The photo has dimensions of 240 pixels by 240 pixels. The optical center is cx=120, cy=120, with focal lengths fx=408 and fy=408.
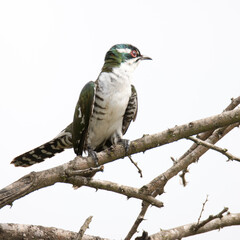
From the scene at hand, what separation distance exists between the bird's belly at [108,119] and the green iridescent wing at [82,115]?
0.17 meters

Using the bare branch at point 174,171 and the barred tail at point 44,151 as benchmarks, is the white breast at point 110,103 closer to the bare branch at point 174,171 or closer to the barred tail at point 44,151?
the barred tail at point 44,151

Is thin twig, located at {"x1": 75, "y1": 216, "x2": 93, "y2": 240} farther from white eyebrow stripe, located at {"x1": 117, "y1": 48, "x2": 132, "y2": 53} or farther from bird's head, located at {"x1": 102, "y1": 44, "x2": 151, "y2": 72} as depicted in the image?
white eyebrow stripe, located at {"x1": 117, "y1": 48, "x2": 132, "y2": 53}

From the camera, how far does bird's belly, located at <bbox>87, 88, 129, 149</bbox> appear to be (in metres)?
4.57

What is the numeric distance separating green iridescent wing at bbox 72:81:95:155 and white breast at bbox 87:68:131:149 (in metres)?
0.13

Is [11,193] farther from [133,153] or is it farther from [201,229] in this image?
[201,229]

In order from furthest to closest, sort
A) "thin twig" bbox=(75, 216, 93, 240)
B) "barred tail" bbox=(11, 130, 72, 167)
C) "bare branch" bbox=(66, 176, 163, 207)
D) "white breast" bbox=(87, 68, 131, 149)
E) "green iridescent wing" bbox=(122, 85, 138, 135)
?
1. "barred tail" bbox=(11, 130, 72, 167)
2. "green iridescent wing" bbox=(122, 85, 138, 135)
3. "white breast" bbox=(87, 68, 131, 149)
4. "bare branch" bbox=(66, 176, 163, 207)
5. "thin twig" bbox=(75, 216, 93, 240)

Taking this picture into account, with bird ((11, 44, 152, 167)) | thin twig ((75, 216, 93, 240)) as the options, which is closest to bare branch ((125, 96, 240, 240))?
thin twig ((75, 216, 93, 240))

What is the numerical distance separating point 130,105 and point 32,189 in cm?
218

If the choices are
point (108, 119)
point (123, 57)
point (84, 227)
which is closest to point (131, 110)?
point (108, 119)

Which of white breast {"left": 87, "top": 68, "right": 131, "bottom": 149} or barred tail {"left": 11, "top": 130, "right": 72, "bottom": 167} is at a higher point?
white breast {"left": 87, "top": 68, "right": 131, "bottom": 149}

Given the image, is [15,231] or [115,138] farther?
[115,138]

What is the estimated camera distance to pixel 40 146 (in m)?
5.14

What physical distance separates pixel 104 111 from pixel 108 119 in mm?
114

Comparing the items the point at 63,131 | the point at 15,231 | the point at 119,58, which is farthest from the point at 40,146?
the point at 15,231
